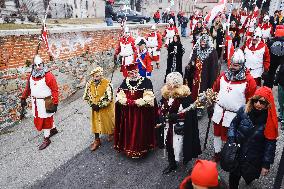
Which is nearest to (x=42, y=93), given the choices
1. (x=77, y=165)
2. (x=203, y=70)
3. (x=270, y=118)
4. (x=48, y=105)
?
(x=48, y=105)

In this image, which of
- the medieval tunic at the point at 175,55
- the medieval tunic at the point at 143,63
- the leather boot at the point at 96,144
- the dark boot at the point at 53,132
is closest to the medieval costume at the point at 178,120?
the leather boot at the point at 96,144

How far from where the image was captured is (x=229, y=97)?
5312mm

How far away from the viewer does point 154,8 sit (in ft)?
150

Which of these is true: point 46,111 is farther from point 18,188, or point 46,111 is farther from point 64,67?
point 64,67

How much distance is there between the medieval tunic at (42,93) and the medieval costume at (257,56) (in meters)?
4.88

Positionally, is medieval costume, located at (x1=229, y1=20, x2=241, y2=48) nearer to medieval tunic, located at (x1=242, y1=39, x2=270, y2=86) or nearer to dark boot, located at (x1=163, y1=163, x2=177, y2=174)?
medieval tunic, located at (x1=242, y1=39, x2=270, y2=86)

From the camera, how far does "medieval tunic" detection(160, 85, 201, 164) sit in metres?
5.32

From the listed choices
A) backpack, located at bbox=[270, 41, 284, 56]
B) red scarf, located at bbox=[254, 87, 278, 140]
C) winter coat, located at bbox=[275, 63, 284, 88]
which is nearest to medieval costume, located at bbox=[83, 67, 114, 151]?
→ red scarf, located at bbox=[254, 87, 278, 140]

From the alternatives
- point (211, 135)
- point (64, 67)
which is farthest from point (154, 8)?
point (211, 135)

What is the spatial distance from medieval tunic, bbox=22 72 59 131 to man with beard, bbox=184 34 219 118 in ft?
10.6

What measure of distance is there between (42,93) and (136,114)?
2176mm

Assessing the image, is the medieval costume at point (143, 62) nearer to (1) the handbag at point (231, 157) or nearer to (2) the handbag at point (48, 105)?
(2) the handbag at point (48, 105)

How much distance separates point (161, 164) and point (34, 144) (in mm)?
3123

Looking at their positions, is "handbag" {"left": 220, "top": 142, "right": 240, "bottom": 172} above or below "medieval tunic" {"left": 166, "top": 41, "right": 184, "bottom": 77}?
below
